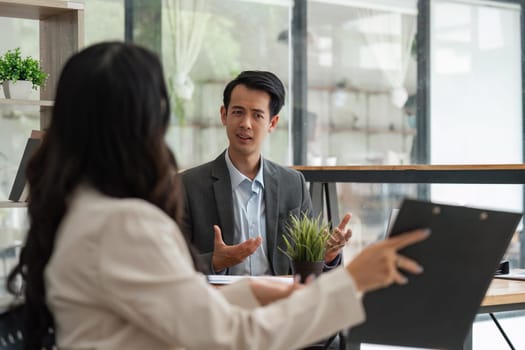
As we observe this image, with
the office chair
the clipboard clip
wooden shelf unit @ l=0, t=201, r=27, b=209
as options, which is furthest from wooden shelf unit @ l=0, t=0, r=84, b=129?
the clipboard clip

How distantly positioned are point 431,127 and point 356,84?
2.48ft

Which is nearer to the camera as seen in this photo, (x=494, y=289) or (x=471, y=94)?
(x=494, y=289)

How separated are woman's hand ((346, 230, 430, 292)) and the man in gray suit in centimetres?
146

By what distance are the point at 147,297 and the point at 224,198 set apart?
1.66 m

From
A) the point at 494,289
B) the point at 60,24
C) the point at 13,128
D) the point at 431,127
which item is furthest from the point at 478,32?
the point at 494,289

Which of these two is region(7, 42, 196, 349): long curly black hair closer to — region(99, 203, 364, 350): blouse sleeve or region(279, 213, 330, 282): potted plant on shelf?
region(99, 203, 364, 350): blouse sleeve

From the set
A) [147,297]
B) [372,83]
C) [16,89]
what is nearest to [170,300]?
[147,297]

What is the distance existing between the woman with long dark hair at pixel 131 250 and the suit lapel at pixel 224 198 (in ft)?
4.91

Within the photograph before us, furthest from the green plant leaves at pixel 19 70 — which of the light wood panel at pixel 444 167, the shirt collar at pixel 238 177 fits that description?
the light wood panel at pixel 444 167

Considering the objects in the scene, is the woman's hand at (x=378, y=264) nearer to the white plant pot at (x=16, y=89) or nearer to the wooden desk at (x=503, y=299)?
the wooden desk at (x=503, y=299)

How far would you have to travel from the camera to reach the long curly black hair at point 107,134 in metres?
1.32

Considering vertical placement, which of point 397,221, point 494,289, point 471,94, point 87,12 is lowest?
point 494,289

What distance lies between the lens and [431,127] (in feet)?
24.2

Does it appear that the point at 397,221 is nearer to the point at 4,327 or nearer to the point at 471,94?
the point at 4,327
